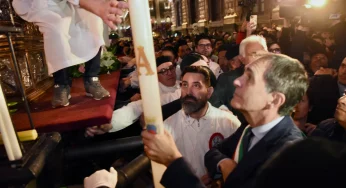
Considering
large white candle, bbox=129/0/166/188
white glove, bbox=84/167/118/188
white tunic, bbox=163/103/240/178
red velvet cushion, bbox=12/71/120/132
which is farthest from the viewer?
white tunic, bbox=163/103/240/178

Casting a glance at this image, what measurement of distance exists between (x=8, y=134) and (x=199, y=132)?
5.94 feet

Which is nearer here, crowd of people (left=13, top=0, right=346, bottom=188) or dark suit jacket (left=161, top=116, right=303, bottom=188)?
crowd of people (left=13, top=0, right=346, bottom=188)

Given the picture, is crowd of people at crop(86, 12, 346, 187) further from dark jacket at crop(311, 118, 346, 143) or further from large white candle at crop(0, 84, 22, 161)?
large white candle at crop(0, 84, 22, 161)

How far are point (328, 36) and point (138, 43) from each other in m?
6.59

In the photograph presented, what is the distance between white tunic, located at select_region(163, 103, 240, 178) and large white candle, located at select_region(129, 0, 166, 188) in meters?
1.51

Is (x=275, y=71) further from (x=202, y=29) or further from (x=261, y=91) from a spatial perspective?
(x=202, y=29)

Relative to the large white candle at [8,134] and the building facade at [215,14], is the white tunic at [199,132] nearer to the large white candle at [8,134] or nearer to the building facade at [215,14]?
the large white candle at [8,134]

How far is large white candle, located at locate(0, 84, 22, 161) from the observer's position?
974 millimetres

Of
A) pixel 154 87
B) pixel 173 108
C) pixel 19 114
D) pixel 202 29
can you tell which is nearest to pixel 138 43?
pixel 154 87

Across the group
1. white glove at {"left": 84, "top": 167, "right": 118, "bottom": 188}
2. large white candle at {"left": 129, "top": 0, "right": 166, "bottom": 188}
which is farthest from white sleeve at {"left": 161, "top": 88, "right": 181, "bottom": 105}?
large white candle at {"left": 129, "top": 0, "right": 166, "bottom": 188}

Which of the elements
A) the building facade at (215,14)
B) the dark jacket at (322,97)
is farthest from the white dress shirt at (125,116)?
the building facade at (215,14)

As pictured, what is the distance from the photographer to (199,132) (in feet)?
8.59

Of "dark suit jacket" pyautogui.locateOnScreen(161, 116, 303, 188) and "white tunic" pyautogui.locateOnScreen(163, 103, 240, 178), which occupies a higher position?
"dark suit jacket" pyautogui.locateOnScreen(161, 116, 303, 188)

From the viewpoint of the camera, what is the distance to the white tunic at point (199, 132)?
254 cm
